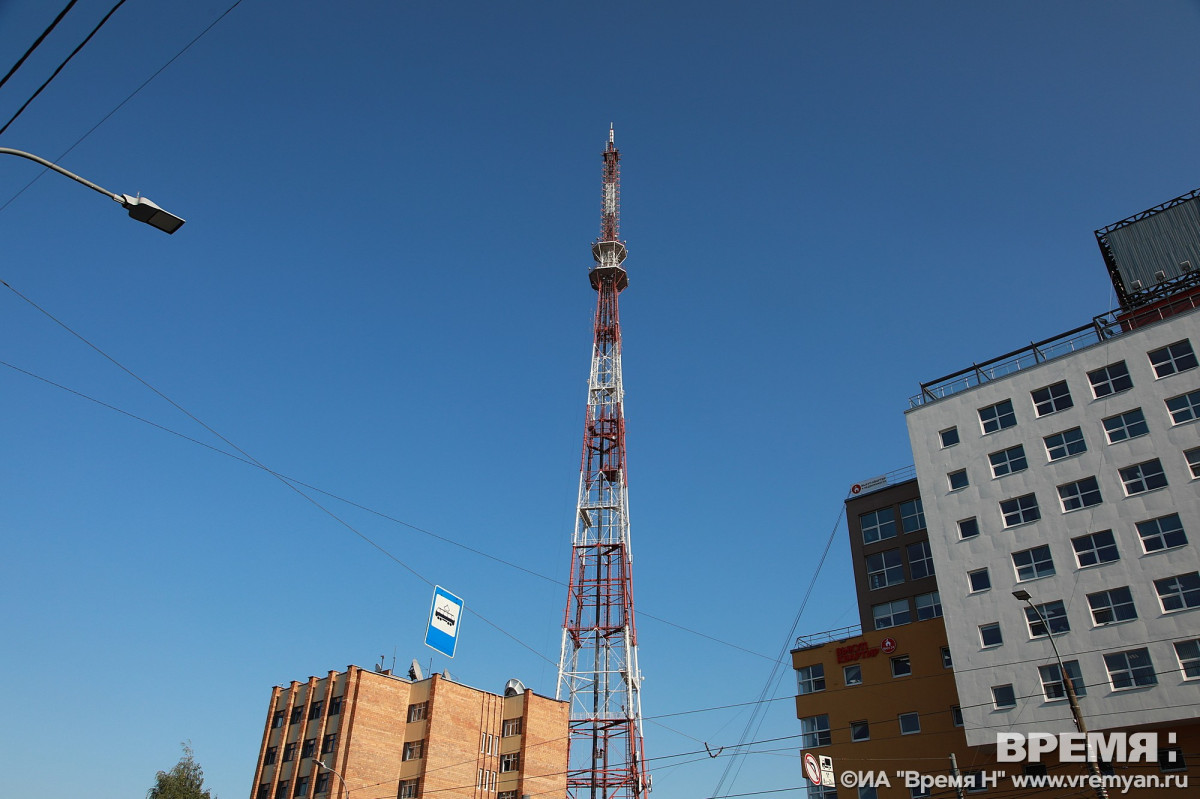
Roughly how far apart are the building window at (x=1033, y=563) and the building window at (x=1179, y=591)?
186 inches

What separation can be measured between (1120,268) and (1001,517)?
24.2 metres

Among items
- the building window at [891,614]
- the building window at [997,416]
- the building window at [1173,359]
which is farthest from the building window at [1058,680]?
the building window at [1173,359]

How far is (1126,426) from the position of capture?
1656 inches

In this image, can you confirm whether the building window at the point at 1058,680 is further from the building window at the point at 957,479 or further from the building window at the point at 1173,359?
the building window at the point at 1173,359

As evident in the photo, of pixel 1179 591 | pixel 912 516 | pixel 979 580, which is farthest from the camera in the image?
pixel 912 516

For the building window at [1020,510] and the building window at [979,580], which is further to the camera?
the building window at [979,580]

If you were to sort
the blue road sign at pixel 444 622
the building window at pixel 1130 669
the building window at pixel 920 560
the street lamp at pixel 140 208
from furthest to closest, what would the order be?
the building window at pixel 920 560 < the building window at pixel 1130 669 < the blue road sign at pixel 444 622 < the street lamp at pixel 140 208

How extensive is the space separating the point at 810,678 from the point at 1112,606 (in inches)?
762

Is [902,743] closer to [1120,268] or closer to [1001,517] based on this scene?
[1001,517]

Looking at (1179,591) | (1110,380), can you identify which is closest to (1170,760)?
(1179,591)

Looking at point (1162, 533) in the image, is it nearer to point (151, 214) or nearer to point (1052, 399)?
point (1052, 399)

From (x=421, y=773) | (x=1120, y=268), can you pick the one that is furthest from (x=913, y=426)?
(x=421, y=773)

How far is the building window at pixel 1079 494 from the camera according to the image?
41719 millimetres

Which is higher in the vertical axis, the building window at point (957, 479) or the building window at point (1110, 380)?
the building window at point (1110, 380)
